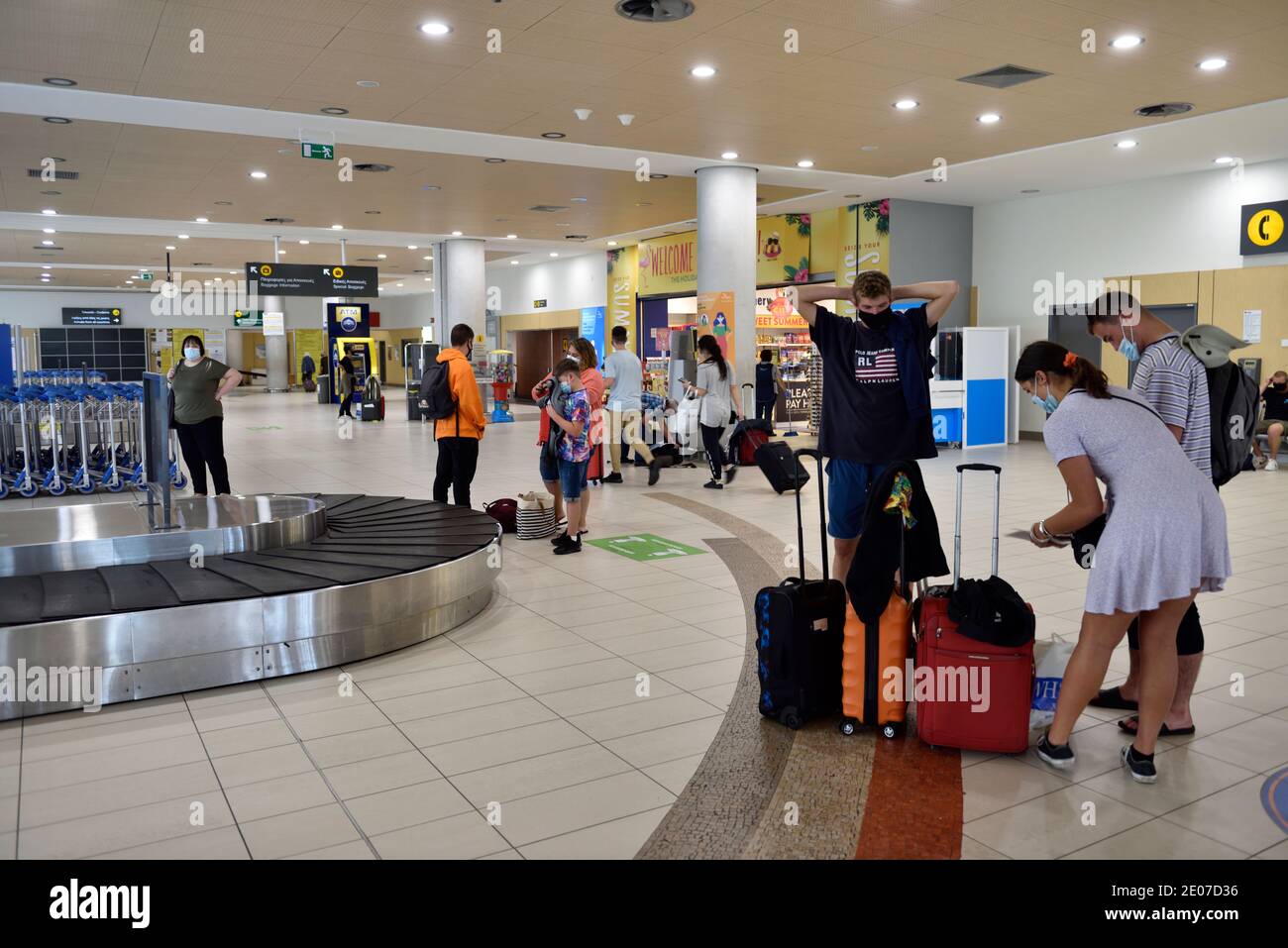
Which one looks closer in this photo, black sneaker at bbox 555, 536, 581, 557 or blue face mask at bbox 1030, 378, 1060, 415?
blue face mask at bbox 1030, 378, 1060, 415

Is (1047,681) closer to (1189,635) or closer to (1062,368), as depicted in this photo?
(1189,635)

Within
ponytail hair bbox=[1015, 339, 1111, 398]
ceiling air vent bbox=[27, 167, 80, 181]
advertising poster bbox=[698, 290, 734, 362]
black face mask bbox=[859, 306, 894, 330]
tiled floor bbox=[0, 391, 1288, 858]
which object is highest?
ceiling air vent bbox=[27, 167, 80, 181]

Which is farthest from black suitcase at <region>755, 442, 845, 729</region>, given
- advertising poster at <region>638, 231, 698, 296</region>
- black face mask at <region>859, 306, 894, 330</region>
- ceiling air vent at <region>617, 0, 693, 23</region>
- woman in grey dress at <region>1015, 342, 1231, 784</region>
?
advertising poster at <region>638, 231, 698, 296</region>

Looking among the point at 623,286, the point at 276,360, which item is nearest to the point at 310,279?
the point at 623,286

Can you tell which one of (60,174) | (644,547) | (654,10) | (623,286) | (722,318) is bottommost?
(644,547)

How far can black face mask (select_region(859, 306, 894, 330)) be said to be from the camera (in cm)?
414

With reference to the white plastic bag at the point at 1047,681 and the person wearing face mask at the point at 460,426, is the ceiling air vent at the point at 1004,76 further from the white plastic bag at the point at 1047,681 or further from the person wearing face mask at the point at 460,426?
the white plastic bag at the point at 1047,681

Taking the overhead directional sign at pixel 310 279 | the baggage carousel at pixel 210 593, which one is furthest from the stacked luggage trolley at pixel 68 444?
the overhead directional sign at pixel 310 279

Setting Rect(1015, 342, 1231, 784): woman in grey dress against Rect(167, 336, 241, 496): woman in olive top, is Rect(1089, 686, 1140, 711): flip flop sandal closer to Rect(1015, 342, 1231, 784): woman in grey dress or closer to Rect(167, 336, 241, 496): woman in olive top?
Rect(1015, 342, 1231, 784): woman in grey dress

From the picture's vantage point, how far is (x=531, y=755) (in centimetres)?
371

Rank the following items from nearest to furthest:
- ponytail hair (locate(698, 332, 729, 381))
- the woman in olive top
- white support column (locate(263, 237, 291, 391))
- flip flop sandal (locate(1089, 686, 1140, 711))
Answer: flip flop sandal (locate(1089, 686, 1140, 711))
the woman in olive top
ponytail hair (locate(698, 332, 729, 381))
white support column (locate(263, 237, 291, 391))

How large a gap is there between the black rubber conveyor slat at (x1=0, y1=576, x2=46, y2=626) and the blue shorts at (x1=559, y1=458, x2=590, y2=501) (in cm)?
336

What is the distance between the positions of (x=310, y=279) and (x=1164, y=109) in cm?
1753
